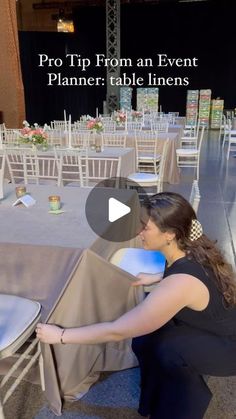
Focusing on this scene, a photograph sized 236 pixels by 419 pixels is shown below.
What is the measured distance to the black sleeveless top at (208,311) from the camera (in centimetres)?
116

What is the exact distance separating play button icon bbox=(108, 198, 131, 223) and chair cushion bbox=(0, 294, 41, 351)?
0.65 meters

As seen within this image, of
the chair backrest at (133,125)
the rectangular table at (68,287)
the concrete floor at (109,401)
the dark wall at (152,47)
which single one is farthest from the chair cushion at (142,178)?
the dark wall at (152,47)

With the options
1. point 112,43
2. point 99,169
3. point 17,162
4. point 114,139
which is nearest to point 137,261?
point 99,169

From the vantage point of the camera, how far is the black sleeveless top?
45.7 inches

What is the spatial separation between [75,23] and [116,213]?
13.7m

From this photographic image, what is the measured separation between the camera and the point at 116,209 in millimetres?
2123

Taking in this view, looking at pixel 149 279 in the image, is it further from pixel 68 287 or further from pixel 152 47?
pixel 152 47

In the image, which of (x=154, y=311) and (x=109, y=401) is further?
(x=109, y=401)

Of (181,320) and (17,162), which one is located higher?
(17,162)

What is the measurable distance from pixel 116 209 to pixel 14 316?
2.99 feet

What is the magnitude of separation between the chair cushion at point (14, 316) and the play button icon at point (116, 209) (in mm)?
647

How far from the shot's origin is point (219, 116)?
A: 1291 cm

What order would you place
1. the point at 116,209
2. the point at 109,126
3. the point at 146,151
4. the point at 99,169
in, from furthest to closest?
A: the point at 109,126 → the point at 146,151 → the point at 99,169 → the point at 116,209

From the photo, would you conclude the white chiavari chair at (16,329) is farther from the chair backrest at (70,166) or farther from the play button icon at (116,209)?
the chair backrest at (70,166)
